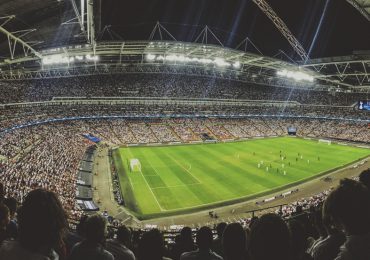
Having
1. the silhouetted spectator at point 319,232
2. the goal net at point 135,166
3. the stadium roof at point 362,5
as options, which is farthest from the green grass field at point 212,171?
the silhouetted spectator at point 319,232

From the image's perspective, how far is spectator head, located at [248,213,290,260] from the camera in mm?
2715

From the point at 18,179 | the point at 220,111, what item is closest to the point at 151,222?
the point at 18,179

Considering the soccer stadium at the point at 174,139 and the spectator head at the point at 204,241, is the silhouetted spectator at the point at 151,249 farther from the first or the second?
the spectator head at the point at 204,241

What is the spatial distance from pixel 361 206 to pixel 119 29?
36.4m

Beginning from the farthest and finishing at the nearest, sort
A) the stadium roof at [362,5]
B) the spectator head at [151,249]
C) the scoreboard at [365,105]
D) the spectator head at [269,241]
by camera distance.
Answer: the scoreboard at [365,105], the stadium roof at [362,5], the spectator head at [151,249], the spectator head at [269,241]

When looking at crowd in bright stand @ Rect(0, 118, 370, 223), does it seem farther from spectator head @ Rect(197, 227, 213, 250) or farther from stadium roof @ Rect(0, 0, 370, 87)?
spectator head @ Rect(197, 227, 213, 250)

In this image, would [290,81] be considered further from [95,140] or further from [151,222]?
[151,222]

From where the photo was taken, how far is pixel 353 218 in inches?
116

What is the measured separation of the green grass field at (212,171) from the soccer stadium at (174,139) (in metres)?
0.31

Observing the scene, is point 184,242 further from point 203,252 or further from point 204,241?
point 203,252

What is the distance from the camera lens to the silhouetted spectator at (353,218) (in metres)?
2.89

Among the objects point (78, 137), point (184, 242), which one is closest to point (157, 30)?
point (78, 137)

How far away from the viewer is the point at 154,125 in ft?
244

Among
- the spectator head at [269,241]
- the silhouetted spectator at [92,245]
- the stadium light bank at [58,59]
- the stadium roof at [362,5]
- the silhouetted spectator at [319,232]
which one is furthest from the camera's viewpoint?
the stadium light bank at [58,59]
